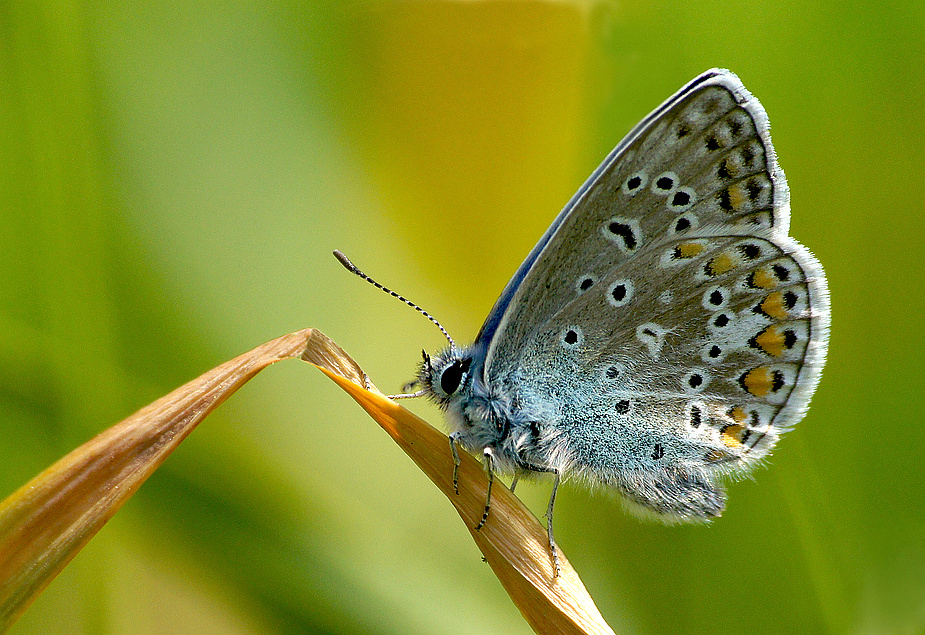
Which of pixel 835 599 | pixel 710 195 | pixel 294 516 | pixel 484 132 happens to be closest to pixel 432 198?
pixel 484 132

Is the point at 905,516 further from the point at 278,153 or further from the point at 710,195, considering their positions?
the point at 278,153

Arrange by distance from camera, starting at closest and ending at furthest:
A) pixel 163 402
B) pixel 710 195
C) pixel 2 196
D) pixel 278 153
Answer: pixel 163 402
pixel 2 196
pixel 710 195
pixel 278 153

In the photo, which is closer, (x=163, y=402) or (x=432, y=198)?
(x=163, y=402)

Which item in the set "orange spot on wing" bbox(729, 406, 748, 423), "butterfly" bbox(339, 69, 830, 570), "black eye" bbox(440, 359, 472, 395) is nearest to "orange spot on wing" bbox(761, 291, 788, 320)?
"butterfly" bbox(339, 69, 830, 570)

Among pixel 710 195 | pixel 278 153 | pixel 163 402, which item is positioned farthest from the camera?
pixel 278 153

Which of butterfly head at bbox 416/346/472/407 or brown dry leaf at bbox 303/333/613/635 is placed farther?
butterfly head at bbox 416/346/472/407

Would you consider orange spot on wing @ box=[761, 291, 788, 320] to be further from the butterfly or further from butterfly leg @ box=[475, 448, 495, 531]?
butterfly leg @ box=[475, 448, 495, 531]

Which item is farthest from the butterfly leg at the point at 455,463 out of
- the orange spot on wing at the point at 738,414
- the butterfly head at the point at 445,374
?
the orange spot on wing at the point at 738,414
